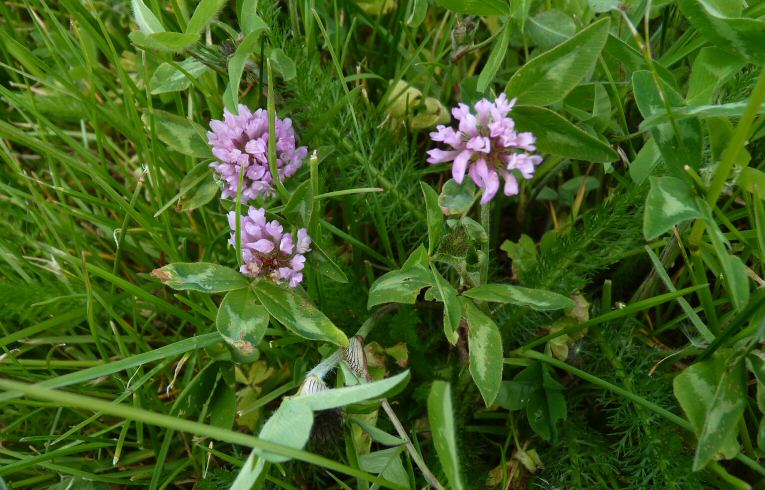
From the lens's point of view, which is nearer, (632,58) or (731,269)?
(731,269)

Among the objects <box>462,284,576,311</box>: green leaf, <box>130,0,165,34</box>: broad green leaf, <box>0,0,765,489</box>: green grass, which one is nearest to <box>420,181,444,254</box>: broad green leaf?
<box>0,0,765,489</box>: green grass

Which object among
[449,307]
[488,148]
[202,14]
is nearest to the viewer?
[488,148]

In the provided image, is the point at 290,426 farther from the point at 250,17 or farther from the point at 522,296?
the point at 250,17

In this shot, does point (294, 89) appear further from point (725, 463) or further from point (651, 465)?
point (725, 463)

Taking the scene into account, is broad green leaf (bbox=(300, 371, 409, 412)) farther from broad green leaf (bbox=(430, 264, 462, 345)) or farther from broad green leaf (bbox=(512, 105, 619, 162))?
broad green leaf (bbox=(512, 105, 619, 162))

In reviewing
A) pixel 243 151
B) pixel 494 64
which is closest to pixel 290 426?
pixel 243 151

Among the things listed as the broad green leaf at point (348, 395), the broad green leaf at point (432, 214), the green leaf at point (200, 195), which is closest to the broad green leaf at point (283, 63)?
the green leaf at point (200, 195)
